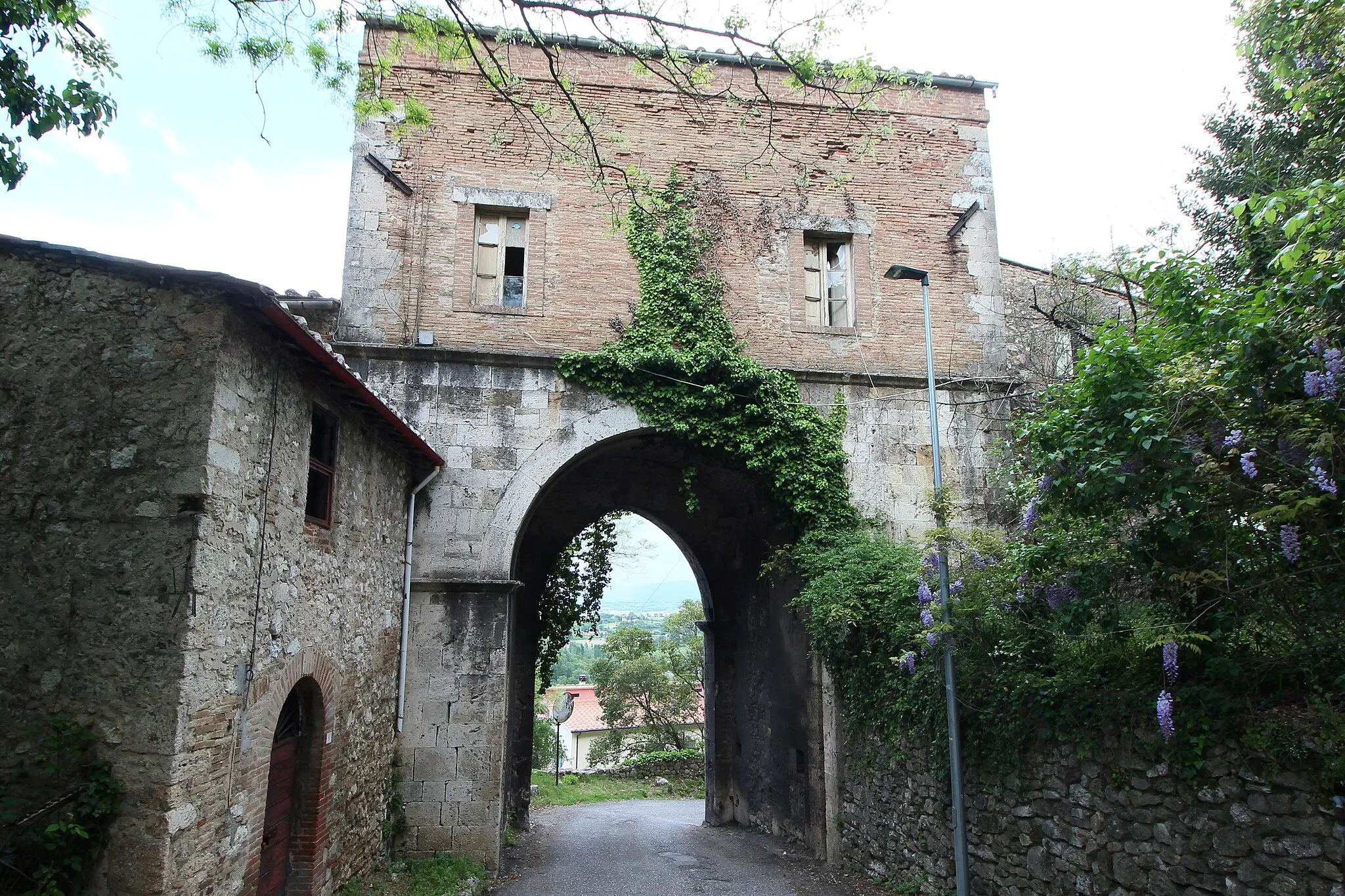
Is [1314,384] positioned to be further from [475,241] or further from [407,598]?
[475,241]

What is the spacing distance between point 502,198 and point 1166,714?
30.5 ft

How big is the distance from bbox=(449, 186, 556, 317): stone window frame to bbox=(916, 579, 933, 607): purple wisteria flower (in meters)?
5.79

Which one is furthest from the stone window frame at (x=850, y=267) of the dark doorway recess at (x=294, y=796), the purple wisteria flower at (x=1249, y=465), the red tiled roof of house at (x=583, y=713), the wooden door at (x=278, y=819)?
the red tiled roof of house at (x=583, y=713)

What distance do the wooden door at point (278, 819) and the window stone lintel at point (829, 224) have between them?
28.3 ft

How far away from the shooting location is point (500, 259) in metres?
11.3

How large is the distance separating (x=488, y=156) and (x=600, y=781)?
1748 cm

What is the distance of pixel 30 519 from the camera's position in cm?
488

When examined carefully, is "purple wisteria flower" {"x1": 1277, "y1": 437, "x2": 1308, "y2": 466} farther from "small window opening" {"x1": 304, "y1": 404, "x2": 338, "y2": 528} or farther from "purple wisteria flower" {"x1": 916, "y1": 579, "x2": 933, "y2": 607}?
"small window opening" {"x1": 304, "y1": 404, "x2": 338, "y2": 528}

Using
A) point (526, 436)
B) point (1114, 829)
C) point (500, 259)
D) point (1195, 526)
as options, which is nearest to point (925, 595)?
point (1114, 829)

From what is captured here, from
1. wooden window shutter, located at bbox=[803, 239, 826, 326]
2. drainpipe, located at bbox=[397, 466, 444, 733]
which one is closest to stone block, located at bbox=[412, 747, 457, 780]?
drainpipe, located at bbox=[397, 466, 444, 733]

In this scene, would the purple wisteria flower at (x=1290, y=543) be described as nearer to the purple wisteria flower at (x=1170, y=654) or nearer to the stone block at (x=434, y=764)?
the purple wisteria flower at (x=1170, y=654)

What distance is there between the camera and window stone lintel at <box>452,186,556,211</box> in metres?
11.2

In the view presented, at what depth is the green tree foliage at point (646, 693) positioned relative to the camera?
29.1 metres

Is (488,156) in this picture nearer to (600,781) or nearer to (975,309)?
(975,309)
